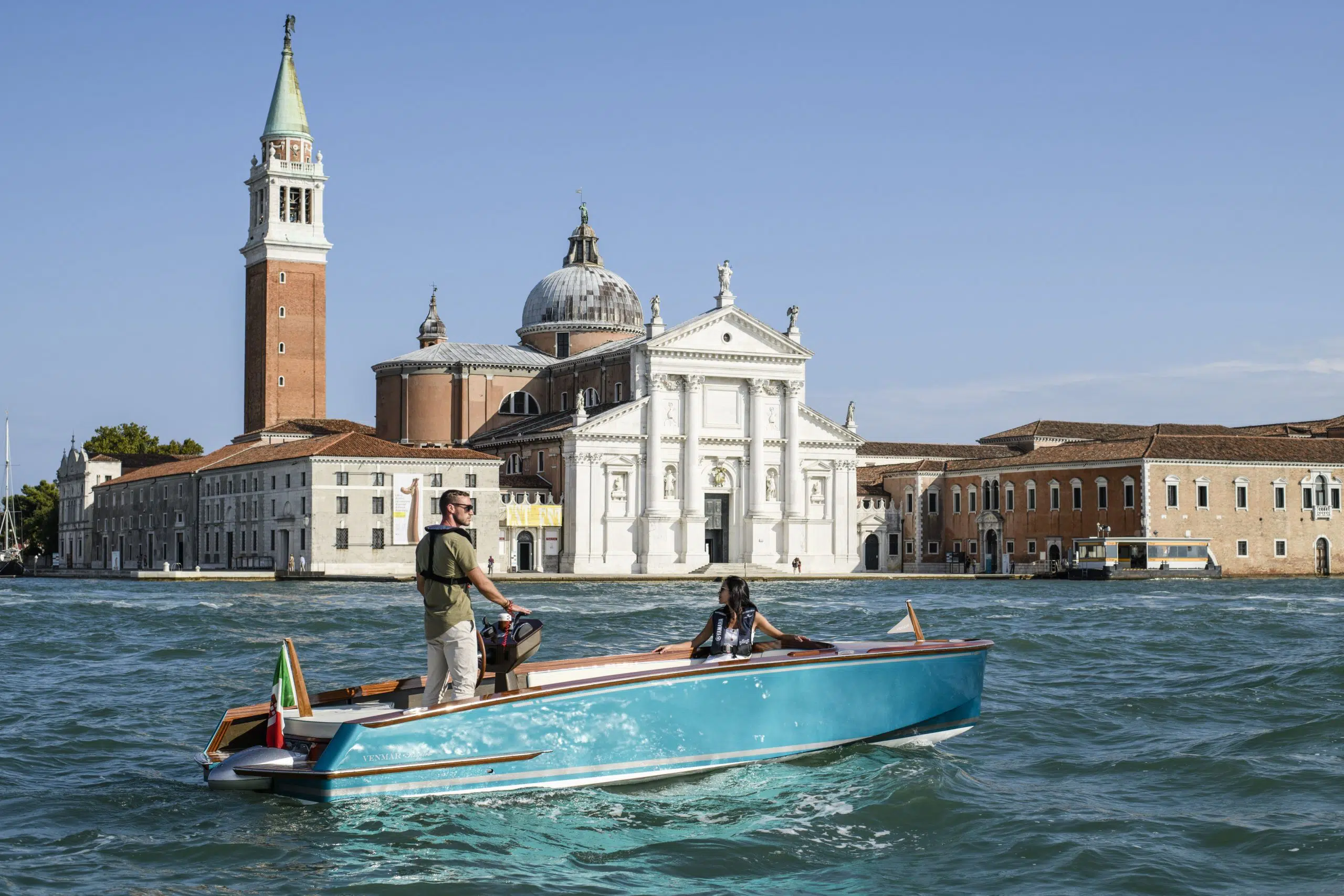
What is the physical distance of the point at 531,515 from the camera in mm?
52188

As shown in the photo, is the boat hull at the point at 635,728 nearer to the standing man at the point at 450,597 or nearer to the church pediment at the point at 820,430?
the standing man at the point at 450,597

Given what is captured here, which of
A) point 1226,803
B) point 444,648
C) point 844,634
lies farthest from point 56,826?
point 844,634

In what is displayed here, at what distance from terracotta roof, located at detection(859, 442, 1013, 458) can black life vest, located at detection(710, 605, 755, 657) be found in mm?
55787

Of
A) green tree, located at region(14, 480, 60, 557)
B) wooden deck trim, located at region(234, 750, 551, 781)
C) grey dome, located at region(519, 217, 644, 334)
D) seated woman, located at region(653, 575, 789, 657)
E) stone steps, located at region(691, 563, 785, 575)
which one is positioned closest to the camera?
wooden deck trim, located at region(234, 750, 551, 781)

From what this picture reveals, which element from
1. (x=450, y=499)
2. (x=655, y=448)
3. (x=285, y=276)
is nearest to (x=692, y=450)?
(x=655, y=448)

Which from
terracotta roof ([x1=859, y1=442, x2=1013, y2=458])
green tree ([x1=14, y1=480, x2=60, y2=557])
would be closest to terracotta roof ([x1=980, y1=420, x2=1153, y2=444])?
terracotta roof ([x1=859, y1=442, x2=1013, y2=458])

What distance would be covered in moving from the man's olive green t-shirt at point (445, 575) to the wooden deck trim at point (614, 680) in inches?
→ 16.9

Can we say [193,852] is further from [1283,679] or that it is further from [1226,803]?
[1283,679]

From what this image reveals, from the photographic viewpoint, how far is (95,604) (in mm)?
32625

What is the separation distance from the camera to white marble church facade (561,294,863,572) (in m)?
52.4

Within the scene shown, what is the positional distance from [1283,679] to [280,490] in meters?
39.8

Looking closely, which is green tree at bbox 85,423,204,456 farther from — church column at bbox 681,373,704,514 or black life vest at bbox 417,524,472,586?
black life vest at bbox 417,524,472,586

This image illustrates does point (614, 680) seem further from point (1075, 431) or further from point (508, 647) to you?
point (1075, 431)

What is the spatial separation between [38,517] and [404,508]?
130ft
